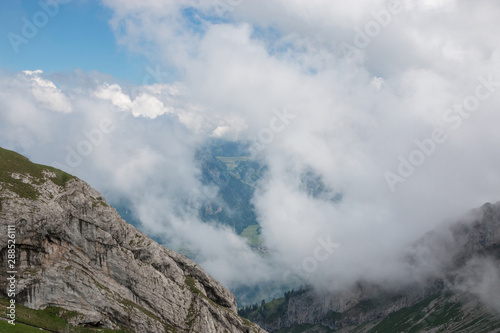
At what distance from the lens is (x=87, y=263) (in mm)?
134375

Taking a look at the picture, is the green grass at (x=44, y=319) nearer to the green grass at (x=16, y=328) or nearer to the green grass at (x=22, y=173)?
the green grass at (x=16, y=328)

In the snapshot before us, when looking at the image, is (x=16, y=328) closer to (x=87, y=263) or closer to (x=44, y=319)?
(x=44, y=319)

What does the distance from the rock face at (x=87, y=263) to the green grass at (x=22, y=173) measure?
12.0 inches

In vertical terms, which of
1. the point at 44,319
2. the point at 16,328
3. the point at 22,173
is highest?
the point at 22,173

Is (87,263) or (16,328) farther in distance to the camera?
(87,263)

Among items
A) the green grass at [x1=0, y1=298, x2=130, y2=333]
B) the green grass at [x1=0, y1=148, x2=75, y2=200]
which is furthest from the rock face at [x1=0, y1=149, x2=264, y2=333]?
the green grass at [x1=0, y1=298, x2=130, y2=333]

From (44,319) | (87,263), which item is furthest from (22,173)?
(44,319)

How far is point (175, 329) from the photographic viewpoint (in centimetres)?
14700

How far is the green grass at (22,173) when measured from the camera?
126125 mm

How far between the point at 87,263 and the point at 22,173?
1549 inches

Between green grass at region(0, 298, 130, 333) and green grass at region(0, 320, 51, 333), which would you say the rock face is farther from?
green grass at region(0, 320, 51, 333)

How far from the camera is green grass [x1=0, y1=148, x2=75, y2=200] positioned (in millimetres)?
126125

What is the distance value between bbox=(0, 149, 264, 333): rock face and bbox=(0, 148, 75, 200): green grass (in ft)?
1.00

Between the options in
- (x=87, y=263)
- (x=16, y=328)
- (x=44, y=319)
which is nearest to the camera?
(x=16, y=328)
